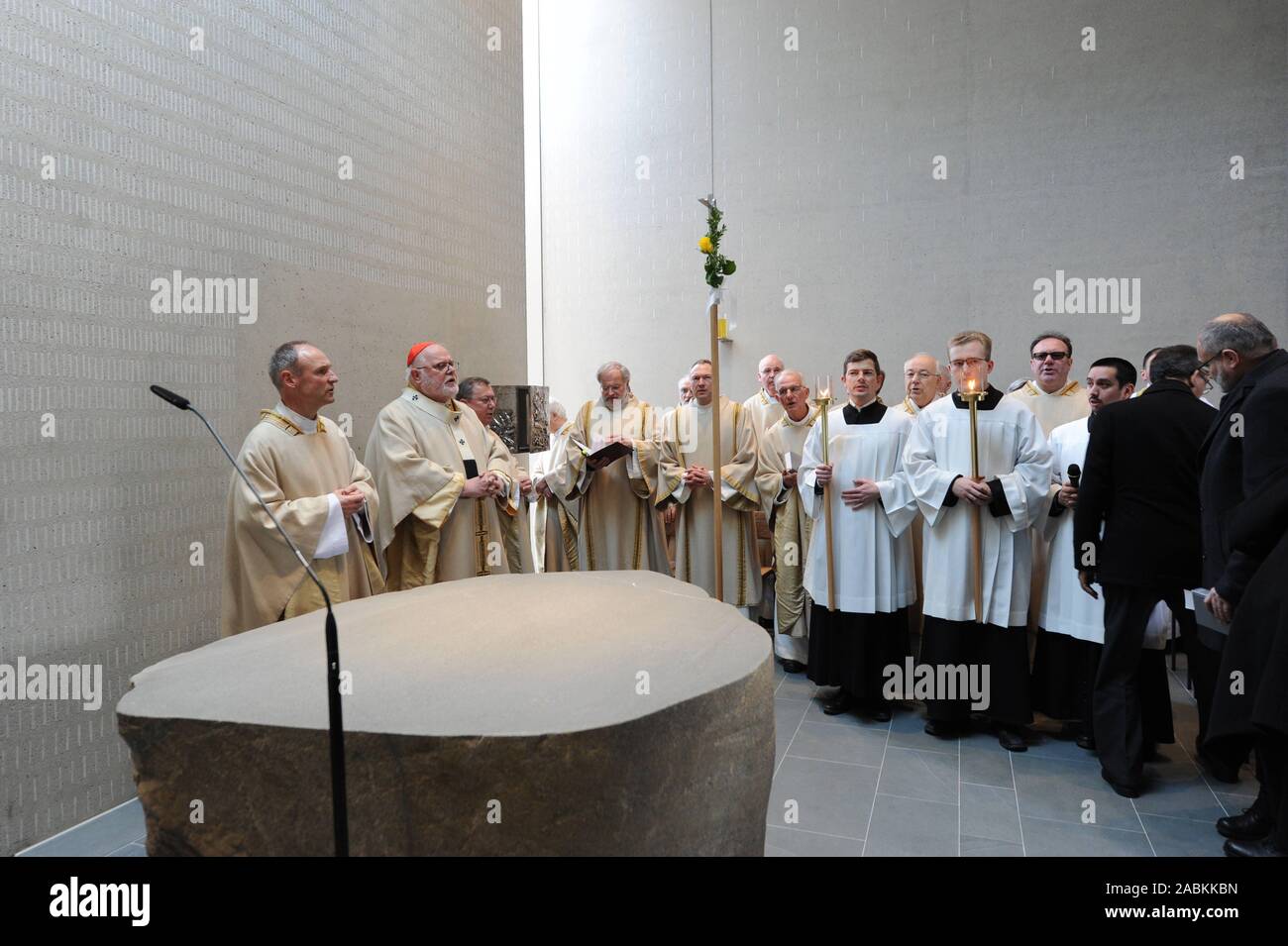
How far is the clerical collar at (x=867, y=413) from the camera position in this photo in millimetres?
5113

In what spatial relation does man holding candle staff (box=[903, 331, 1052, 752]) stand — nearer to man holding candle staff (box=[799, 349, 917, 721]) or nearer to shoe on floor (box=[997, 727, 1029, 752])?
shoe on floor (box=[997, 727, 1029, 752])

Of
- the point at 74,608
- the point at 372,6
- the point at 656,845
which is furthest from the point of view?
the point at 372,6

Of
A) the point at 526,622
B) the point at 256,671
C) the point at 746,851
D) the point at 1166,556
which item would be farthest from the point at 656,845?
the point at 1166,556

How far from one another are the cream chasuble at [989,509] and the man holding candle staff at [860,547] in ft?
0.86

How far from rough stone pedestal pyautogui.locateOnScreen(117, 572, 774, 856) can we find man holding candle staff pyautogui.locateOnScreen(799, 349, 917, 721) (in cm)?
260

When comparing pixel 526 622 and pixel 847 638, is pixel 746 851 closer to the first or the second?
pixel 526 622

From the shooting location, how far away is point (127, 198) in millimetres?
3898

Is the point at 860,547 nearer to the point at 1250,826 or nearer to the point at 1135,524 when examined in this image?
the point at 1135,524

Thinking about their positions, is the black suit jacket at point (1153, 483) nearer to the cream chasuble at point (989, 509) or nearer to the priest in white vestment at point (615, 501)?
the cream chasuble at point (989, 509)

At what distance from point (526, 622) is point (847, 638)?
277cm

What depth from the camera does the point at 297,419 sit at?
410 centimetres

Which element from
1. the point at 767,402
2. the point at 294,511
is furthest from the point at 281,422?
the point at 767,402

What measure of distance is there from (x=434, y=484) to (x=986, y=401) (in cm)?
318

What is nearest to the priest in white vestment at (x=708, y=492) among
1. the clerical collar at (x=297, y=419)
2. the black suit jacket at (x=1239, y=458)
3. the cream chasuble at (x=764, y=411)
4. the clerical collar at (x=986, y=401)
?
the cream chasuble at (x=764, y=411)
